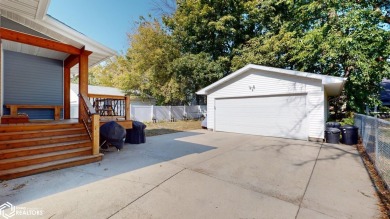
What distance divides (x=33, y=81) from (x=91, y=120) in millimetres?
4337

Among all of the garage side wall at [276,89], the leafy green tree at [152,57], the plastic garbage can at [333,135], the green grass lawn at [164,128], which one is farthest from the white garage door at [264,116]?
A: the leafy green tree at [152,57]

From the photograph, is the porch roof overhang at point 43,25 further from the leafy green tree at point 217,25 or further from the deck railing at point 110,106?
the leafy green tree at point 217,25

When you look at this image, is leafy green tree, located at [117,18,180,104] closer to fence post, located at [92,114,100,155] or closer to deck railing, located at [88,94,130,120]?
deck railing, located at [88,94,130,120]

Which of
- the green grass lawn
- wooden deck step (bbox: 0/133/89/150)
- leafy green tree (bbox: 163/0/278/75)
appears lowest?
the green grass lawn

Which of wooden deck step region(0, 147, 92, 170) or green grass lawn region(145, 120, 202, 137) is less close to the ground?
wooden deck step region(0, 147, 92, 170)

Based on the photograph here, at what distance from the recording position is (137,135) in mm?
7309

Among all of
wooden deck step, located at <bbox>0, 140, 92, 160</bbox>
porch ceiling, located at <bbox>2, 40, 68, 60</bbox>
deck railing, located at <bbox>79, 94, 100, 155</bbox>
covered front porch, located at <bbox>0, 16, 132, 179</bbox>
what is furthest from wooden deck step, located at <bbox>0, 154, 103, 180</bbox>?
porch ceiling, located at <bbox>2, 40, 68, 60</bbox>

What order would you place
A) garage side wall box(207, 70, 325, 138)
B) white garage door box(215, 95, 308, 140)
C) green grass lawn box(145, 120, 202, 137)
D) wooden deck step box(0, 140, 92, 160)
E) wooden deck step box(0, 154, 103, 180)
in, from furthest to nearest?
green grass lawn box(145, 120, 202, 137), white garage door box(215, 95, 308, 140), garage side wall box(207, 70, 325, 138), wooden deck step box(0, 140, 92, 160), wooden deck step box(0, 154, 103, 180)

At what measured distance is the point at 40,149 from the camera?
427cm

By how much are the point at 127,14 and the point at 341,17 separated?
19840mm

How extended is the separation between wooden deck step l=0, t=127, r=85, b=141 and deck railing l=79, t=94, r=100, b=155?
292 millimetres

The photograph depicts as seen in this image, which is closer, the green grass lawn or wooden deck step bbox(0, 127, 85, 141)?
wooden deck step bbox(0, 127, 85, 141)

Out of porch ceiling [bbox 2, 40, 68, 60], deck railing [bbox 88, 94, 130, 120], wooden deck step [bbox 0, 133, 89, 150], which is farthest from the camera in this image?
deck railing [bbox 88, 94, 130, 120]

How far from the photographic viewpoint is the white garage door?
329 inches
